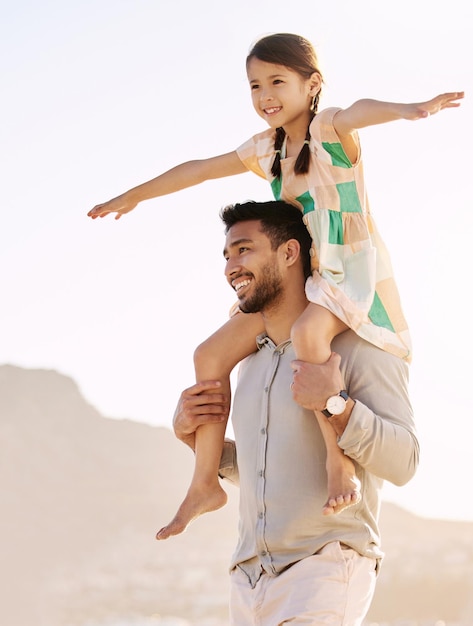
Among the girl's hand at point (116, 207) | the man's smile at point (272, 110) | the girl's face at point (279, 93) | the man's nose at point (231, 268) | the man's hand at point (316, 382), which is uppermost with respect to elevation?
the girl's face at point (279, 93)

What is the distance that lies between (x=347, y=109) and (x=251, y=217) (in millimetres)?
630

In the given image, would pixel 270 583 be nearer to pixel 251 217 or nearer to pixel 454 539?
pixel 251 217

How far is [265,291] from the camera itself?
15.6 feet

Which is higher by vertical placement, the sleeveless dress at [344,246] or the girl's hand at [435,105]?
the girl's hand at [435,105]

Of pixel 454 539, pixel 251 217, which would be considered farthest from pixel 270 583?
pixel 454 539

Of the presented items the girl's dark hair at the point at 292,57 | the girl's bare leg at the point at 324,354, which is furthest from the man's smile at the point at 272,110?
the girl's bare leg at the point at 324,354

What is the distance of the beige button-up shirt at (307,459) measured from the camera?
4484mm

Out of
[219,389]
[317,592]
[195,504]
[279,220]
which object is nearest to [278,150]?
[279,220]

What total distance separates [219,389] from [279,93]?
1.30m

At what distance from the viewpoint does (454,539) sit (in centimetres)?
5697

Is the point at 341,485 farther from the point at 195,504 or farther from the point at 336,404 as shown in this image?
the point at 195,504

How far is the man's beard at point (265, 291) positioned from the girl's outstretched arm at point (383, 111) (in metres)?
0.64

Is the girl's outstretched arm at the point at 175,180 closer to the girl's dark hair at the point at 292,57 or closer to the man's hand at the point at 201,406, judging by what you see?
the girl's dark hair at the point at 292,57

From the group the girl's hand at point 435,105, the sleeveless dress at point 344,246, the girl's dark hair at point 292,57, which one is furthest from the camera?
the girl's dark hair at point 292,57
